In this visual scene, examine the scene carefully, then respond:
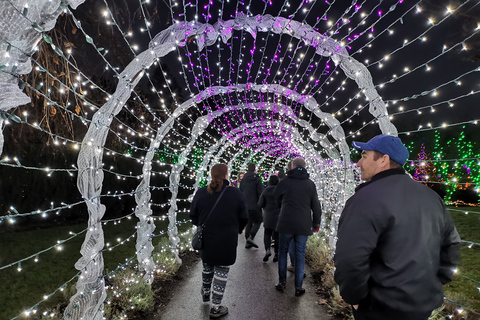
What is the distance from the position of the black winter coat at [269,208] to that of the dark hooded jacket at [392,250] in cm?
430

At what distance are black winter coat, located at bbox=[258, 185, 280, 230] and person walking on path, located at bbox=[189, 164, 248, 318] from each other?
6.85ft

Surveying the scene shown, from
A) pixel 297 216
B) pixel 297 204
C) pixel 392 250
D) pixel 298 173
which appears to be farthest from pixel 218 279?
pixel 392 250

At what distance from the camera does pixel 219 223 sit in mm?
3908

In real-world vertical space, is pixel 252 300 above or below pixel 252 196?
below

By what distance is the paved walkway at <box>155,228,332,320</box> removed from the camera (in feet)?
13.4

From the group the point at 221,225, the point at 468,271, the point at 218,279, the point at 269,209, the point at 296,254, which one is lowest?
the point at 468,271

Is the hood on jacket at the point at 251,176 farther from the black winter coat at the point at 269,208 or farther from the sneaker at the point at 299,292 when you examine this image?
the sneaker at the point at 299,292

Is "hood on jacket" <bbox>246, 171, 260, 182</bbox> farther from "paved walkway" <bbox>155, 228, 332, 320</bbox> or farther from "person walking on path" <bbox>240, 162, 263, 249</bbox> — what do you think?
"paved walkway" <bbox>155, 228, 332, 320</bbox>

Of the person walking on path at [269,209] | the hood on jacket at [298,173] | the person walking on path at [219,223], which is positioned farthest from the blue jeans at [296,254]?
the person walking on path at [269,209]

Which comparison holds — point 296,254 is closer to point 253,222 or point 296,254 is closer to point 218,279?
point 218,279

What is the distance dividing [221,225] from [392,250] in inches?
96.0

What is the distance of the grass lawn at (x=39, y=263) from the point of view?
5.19 meters

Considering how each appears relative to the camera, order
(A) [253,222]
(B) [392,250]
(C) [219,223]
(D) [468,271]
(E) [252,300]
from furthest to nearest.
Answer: (A) [253,222] < (D) [468,271] < (E) [252,300] < (C) [219,223] < (B) [392,250]

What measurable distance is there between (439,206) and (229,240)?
2523mm
